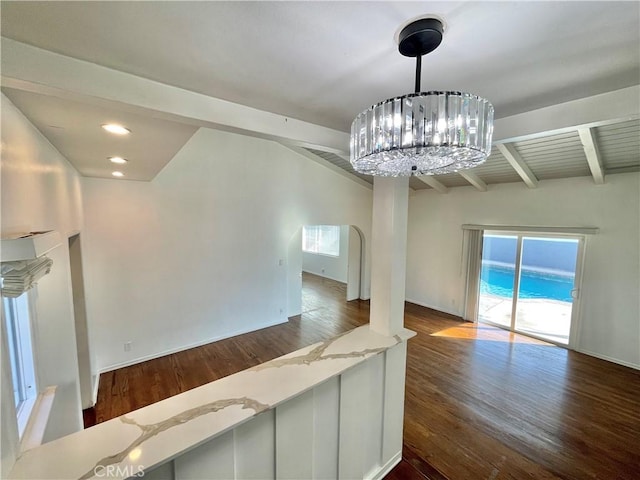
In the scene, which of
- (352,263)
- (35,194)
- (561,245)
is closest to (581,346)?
(561,245)

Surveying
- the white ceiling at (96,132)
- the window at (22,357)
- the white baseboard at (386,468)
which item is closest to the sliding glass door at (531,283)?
the white baseboard at (386,468)

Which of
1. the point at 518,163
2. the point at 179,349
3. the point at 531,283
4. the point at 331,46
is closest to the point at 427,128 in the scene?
the point at 331,46

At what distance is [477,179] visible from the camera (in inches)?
190

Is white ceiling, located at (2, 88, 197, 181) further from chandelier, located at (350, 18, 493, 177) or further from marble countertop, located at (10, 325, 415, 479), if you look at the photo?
marble countertop, located at (10, 325, 415, 479)

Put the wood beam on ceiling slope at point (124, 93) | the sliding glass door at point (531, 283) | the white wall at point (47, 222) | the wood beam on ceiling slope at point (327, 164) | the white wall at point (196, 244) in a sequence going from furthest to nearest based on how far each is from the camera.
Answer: the wood beam on ceiling slope at point (327, 164)
the sliding glass door at point (531, 283)
the white wall at point (196, 244)
the white wall at point (47, 222)
the wood beam on ceiling slope at point (124, 93)

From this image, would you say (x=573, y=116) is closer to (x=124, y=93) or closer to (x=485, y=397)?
(x=124, y=93)

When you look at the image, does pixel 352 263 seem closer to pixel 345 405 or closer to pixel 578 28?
pixel 345 405

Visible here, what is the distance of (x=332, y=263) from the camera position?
Result: 8.86m

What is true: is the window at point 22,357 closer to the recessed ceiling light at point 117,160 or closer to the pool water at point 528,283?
the recessed ceiling light at point 117,160

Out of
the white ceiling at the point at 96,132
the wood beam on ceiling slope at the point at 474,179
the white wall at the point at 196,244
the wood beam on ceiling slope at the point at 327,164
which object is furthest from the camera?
the wood beam on ceiling slope at the point at 327,164

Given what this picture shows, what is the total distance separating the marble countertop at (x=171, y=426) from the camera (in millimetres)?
837

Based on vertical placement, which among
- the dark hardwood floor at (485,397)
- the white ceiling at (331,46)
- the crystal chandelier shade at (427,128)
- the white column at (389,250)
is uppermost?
the white ceiling at (331,46)

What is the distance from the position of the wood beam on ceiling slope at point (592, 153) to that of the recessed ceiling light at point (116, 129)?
4044mm

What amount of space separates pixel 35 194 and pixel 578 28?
256cm
